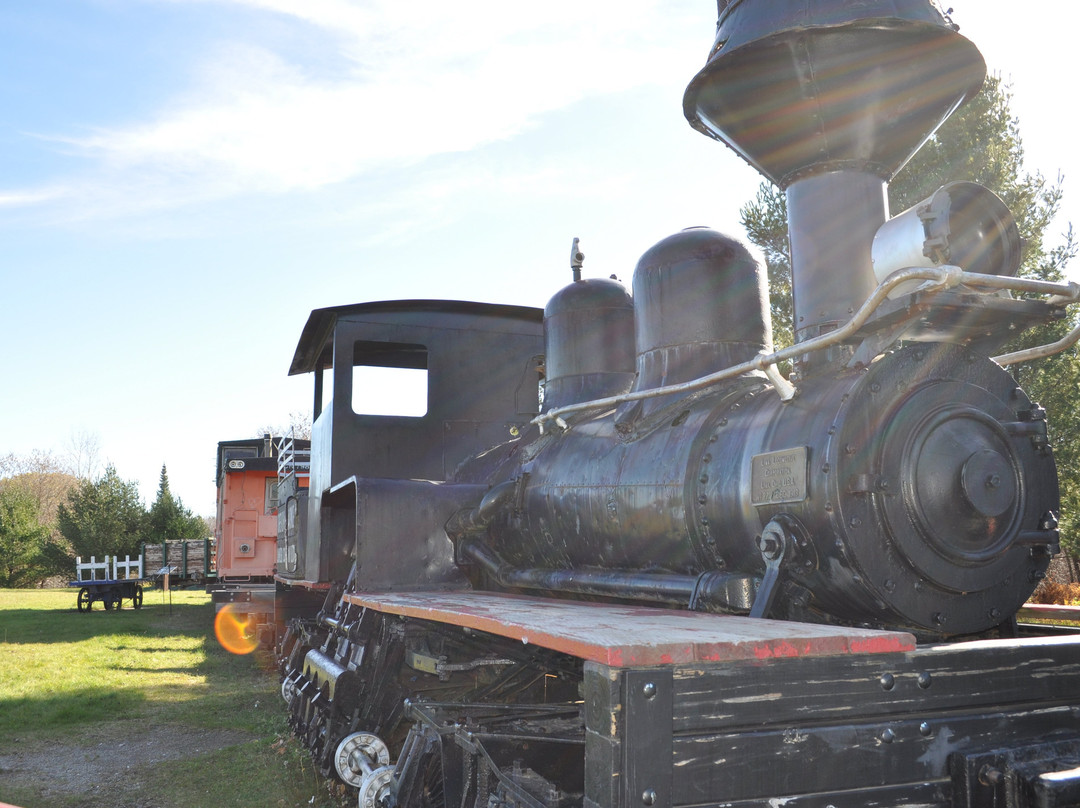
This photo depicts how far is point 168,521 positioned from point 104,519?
2.20 metres

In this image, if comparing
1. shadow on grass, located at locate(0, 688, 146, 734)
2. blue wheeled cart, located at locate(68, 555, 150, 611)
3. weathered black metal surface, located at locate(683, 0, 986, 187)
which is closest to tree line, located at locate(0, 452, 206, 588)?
blue wheeled cart, located at locate(68, 555, 150, 611)

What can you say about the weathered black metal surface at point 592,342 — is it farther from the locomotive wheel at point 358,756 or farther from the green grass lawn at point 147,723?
the green grass lawn at point 147,723

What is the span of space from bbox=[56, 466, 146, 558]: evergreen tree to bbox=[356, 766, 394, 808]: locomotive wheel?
27268 mm

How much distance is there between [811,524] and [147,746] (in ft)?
18.6

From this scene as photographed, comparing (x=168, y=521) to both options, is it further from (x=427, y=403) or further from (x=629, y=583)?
(x=629, y=583)

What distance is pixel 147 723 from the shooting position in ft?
23.4

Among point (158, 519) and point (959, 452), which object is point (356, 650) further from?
point (158, 519)

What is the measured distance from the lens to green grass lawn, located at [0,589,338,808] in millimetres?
5105

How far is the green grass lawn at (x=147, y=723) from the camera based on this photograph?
201 inches

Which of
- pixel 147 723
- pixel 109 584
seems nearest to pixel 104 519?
pixel 109 584

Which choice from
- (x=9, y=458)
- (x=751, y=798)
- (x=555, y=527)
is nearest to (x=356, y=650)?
(x=555, y=527)

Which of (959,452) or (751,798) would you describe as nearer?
(751,798)

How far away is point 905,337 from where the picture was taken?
2.72 m

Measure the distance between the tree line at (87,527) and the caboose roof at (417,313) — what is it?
73.9ft
